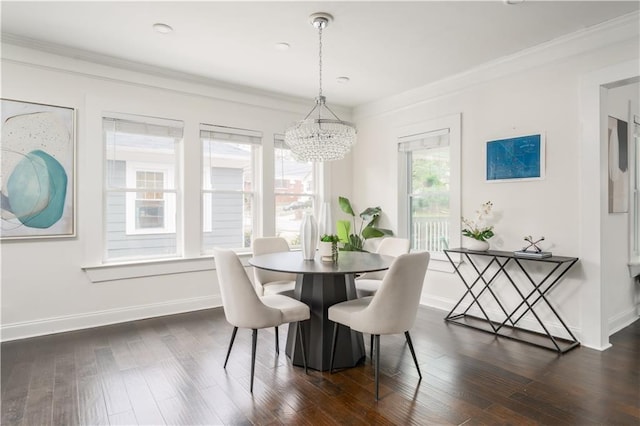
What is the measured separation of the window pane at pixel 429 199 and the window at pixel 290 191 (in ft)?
4.78

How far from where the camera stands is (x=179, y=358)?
9.53 ft

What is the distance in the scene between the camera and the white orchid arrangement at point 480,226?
12.2ft

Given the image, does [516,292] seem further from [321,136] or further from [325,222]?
[321,136]

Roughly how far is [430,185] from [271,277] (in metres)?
2.40

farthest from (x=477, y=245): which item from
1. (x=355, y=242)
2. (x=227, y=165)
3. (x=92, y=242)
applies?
(x=92, y=242)

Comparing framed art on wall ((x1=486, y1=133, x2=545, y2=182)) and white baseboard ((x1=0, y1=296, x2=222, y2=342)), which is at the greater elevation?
framed art on wall ((x1=486, y1=133, x2=545, y2=182))

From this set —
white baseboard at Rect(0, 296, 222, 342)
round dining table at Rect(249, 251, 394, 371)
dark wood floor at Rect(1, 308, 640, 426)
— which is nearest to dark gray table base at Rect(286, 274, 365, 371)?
round dining table at Rect(249, 251, 394, 371)

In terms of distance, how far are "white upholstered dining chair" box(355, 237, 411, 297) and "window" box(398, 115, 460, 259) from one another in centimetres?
91

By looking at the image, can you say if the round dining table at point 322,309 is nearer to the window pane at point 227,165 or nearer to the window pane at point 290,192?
the window pane at point 227,165

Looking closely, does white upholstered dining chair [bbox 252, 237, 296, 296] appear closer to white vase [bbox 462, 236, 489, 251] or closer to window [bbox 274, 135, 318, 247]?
window [bbox 274, 135, 318, 247]

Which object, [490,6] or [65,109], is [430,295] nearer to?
[490,6]

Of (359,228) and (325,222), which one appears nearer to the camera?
(325,222)

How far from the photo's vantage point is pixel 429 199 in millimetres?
4711

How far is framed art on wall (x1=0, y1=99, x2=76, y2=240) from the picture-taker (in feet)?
10.8
